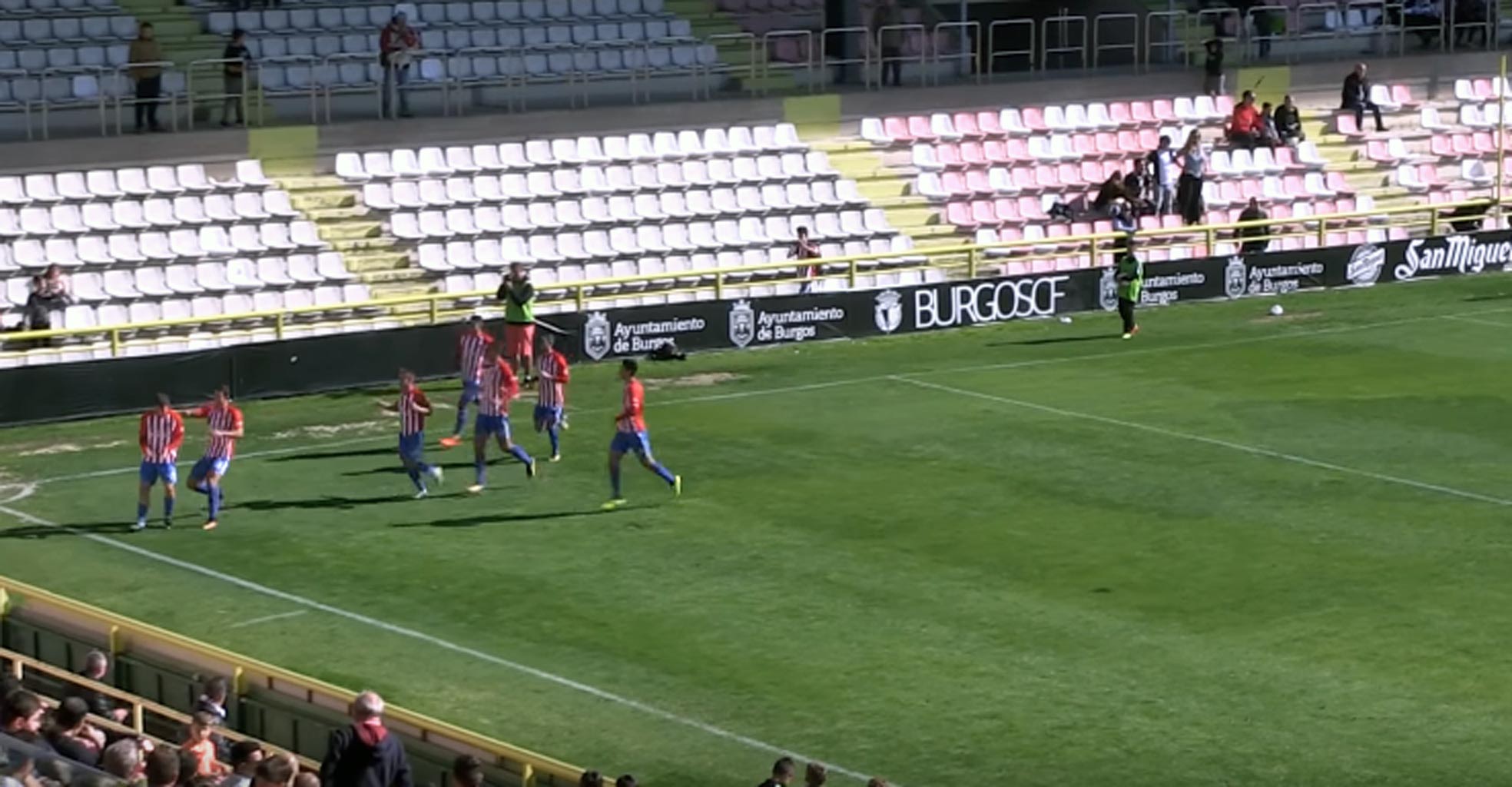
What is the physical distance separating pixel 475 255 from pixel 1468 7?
2371cm

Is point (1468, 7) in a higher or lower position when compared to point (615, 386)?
higher

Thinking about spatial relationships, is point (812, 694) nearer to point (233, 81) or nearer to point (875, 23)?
point (233, 81)

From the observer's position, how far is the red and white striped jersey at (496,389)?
93.8 feet

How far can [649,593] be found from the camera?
24.7m

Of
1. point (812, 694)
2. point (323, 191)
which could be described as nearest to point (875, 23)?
point (323, 191)

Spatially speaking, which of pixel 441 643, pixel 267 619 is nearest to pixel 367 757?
pixel 441 643

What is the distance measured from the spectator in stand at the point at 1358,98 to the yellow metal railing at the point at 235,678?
34.2 metres

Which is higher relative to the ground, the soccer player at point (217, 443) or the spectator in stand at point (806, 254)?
the spectator in stand at point (806, 254)

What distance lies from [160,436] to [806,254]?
52.2ft

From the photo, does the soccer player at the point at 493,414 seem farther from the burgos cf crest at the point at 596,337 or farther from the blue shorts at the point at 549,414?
the burgos cf crest at the point at 596,337

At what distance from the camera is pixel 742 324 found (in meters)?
38.7

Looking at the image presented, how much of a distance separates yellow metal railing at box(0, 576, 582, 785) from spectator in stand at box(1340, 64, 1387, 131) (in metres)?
34.2

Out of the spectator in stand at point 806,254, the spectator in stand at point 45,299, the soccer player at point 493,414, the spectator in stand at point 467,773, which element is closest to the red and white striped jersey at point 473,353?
the soccer player at point 493,414

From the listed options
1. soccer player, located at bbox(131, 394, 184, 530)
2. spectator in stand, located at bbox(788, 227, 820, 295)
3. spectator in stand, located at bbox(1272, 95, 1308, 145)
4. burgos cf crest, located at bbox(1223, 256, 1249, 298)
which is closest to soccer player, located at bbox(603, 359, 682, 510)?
soccer player, located at bbox(131, 394, 184, 530)
